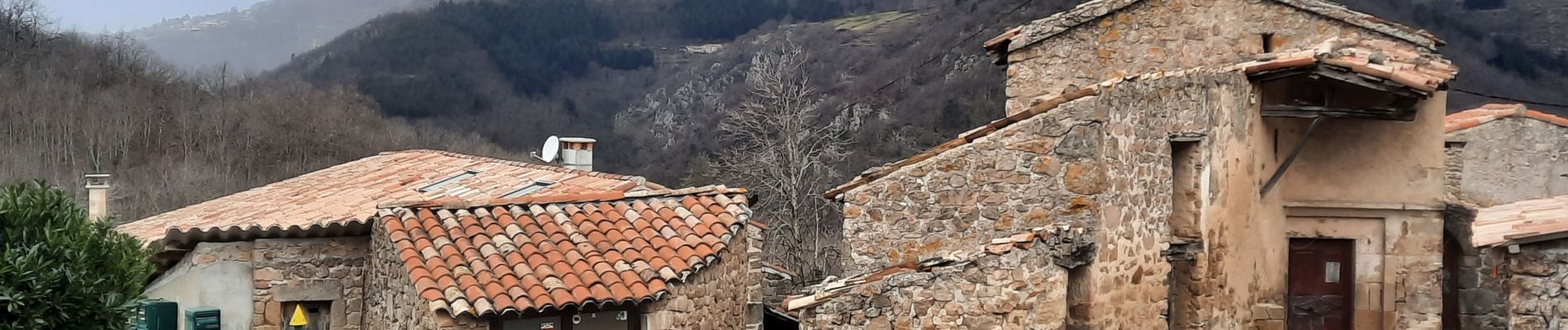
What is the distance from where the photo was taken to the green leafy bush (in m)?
7.70

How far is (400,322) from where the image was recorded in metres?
9.43

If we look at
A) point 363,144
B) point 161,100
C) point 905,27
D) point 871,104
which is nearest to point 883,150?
point 871,104

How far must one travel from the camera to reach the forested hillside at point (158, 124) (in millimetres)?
45750

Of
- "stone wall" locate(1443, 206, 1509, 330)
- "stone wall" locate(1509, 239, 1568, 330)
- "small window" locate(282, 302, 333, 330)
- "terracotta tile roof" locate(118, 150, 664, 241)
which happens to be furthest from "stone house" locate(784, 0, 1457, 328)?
"small window" locate(282, 302, 333, 330)

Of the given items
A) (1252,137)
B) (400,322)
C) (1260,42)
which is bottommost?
(400,322)

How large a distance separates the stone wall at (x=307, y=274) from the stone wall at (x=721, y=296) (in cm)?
315

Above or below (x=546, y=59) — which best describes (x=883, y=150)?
below

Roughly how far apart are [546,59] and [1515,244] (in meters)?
63.8

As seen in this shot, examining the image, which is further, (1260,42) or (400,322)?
(1260,42)

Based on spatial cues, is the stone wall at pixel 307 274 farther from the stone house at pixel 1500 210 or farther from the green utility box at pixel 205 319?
the stone house at pixel 1500 210

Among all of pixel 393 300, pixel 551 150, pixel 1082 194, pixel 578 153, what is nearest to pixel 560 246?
pixel 393 300

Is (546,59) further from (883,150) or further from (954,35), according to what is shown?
(883,150)

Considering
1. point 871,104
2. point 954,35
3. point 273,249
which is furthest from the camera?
point 954,35

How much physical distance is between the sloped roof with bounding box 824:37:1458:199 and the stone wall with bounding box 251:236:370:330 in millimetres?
4183
